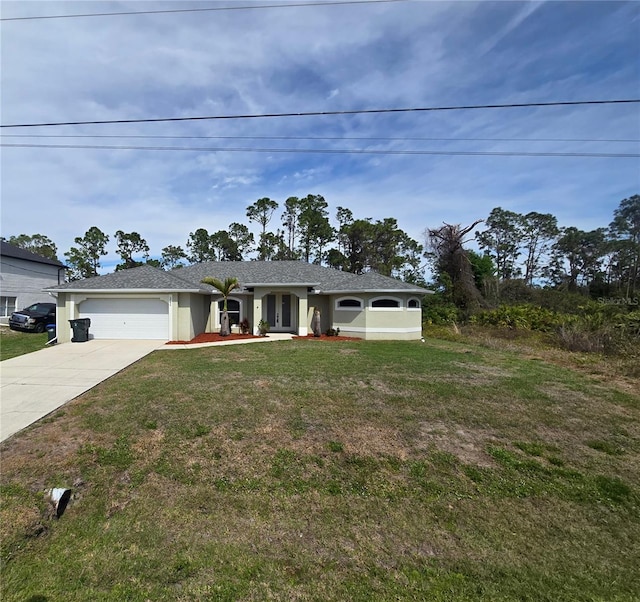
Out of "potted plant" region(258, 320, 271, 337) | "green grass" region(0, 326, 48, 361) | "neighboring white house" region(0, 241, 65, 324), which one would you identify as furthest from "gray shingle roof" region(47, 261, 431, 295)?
"neighboring white house" region(0, 241, 65, 324)

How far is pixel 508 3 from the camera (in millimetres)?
7059

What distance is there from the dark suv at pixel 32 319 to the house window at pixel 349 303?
1669cm

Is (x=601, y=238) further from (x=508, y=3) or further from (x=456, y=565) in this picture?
(x=456, y=565)

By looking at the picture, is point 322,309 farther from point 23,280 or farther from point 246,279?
point 23,280

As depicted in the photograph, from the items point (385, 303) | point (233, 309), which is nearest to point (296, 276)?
point (233, 309)

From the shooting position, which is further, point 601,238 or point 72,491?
point 601,238

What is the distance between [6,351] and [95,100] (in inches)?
378

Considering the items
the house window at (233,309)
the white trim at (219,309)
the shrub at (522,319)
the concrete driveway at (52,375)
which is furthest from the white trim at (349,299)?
the shrub at (522,319)

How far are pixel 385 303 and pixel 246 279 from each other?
8390 millimetres

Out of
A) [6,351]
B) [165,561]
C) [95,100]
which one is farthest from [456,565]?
[6,351]

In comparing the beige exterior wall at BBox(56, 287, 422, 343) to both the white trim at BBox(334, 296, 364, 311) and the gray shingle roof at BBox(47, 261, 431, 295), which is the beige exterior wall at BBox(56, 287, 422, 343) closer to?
the white trim at BBox(334, 296, 364, 311)

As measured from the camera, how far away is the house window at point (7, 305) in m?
21.4

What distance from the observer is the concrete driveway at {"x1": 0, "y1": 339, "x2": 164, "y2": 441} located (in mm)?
5812

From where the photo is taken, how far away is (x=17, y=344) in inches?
523
